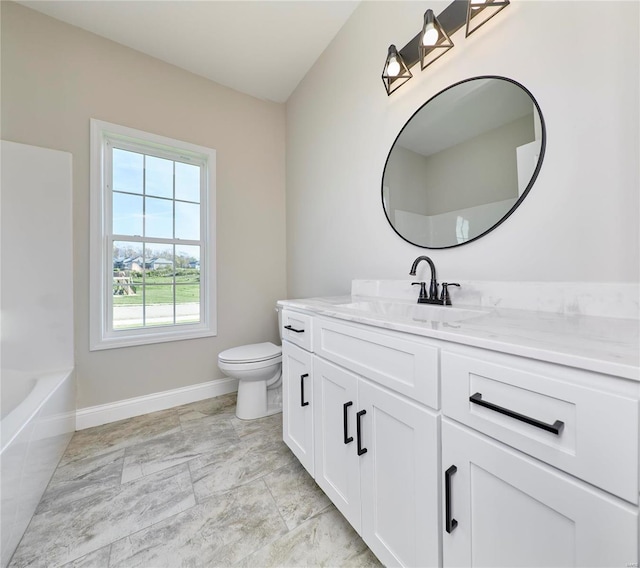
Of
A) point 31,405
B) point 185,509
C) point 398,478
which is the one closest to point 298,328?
point 398,478

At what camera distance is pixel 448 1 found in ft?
4.07

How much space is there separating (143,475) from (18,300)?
1309mm

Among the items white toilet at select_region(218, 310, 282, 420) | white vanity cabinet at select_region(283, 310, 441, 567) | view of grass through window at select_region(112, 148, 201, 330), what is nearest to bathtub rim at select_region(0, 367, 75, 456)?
view of grass through window at select_region(112, 148, 201, 330)

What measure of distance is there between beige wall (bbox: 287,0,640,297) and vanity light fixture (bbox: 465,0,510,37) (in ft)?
0.09

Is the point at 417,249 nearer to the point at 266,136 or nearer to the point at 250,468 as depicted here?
the point at 250,468

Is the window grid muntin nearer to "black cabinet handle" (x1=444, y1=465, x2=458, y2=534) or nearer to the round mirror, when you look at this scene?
the round mirror

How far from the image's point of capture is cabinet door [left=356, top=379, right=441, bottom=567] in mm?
697

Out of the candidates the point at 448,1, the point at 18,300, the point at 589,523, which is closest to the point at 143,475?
the point at 18,300

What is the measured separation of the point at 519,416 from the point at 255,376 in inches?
65.3

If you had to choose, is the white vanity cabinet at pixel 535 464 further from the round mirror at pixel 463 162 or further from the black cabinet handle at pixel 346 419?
the round mirror at pixel 463 162

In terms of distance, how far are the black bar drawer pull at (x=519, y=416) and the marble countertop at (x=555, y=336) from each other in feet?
0.36

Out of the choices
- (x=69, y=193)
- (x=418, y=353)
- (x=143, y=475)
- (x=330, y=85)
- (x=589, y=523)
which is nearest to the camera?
(x=589, y=523)

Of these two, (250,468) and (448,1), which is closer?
(448,1)

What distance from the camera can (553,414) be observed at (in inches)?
18.9
